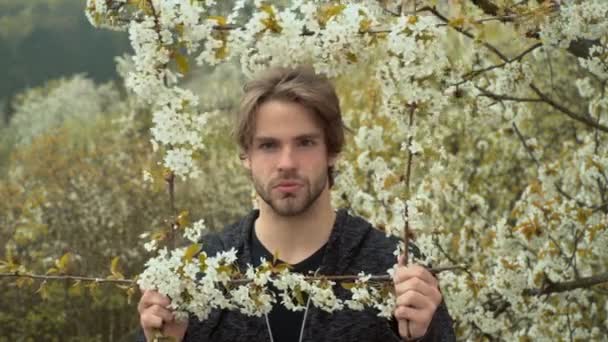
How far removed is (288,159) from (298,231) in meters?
0.30

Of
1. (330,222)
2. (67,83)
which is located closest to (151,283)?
(330,222)

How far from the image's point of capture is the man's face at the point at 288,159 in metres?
2.47

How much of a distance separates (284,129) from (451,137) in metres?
6.18

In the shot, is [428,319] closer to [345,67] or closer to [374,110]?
[345,67]

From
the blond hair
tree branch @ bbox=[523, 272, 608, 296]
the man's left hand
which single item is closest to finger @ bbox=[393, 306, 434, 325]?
the man's left hand

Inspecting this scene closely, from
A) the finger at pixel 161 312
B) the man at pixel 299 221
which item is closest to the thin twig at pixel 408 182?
the man at pixel 299 221

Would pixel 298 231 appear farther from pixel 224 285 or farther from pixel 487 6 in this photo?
pixel 487 6

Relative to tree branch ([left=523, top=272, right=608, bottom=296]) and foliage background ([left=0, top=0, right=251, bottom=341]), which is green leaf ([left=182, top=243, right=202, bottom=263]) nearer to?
foliage background ([left=0, top=0, right=251, bottom=341])

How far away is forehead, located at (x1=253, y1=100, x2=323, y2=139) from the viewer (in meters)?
2.53

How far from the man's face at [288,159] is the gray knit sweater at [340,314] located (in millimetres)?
224

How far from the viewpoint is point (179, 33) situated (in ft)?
6.75

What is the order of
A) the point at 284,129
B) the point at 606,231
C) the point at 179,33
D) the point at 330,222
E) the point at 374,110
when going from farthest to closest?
the point at 374,110, the point at 606,231, the point at 330,222, the point at 284,129, the point at 179,33

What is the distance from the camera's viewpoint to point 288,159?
8.04ft

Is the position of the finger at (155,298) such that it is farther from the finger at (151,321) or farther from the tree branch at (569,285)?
the tree branch at (569,285)
